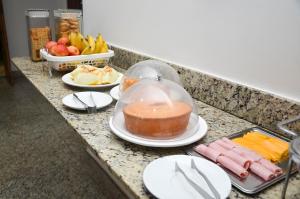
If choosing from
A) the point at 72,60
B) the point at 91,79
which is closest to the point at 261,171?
the point at 91,79

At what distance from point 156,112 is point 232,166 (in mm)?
198

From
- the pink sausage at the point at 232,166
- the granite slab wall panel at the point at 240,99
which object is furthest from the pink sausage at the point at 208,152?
the granite slab wall panel at the point at 240,99

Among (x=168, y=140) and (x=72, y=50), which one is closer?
(x=168, y=140)

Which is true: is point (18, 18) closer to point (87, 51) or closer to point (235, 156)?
point (87, 51)

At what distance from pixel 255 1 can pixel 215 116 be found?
12.5 inches

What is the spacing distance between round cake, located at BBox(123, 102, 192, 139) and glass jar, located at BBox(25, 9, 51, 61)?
0.91m

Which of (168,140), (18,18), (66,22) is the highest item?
(66,22)

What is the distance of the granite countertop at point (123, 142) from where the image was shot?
19.9 inches

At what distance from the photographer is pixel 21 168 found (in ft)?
5.13

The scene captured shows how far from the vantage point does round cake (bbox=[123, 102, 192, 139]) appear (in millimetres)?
614

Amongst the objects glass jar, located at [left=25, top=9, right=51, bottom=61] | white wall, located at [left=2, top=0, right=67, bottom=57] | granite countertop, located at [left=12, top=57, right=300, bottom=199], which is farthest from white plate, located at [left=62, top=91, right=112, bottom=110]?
white wall, located at [left=2, top=0, right=67, bottom=57]

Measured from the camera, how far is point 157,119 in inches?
24.1

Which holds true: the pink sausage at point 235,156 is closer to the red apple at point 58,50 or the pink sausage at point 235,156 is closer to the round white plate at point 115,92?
the round white plate at point 115,92

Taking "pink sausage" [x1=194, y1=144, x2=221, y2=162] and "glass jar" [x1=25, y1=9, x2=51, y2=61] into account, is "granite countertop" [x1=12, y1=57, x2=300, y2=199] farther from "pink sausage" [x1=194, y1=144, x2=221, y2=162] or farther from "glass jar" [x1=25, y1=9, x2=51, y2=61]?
"glass jar" [x1=25, y1=9, x2=51, y2=61]
